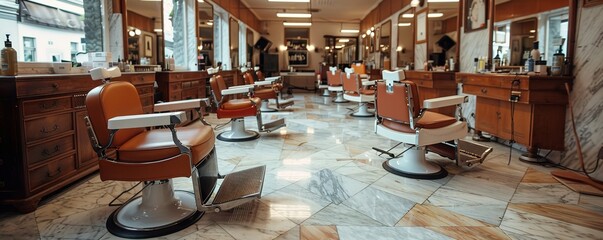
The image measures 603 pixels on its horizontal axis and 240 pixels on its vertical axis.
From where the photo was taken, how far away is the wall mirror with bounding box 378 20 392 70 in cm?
921

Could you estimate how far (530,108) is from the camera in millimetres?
3723

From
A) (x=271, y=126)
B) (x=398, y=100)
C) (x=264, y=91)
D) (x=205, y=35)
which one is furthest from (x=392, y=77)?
(x=205, y=35)

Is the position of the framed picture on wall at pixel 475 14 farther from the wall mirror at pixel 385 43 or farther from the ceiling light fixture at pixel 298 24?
the ceiling light fixture at pixel 298 24

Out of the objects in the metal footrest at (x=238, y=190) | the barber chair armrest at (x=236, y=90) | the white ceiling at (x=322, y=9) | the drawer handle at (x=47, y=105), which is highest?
the white ceiling at (x=322, y=9)

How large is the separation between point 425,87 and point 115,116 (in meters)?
5.24

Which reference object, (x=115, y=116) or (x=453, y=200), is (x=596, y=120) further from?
(x=115, y=116)

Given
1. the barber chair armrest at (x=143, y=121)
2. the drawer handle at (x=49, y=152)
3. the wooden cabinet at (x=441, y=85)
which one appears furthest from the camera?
the wooden cabinet at (x=441, y=85)

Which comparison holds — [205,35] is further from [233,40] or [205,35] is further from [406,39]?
[406,39]

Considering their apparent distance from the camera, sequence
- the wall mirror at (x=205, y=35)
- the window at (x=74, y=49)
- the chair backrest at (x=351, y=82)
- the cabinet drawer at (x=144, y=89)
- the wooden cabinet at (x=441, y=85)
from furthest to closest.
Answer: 1. the wall mirror at (x=205, y=35)
2. the chair backrest at (x=351, y=82)
3. the wooden cabinet at (x=441, y=85)
4. the cabinet drawer at (x=144, y=89)
5. the window at (x=74, y=49)

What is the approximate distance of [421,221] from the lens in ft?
7.73

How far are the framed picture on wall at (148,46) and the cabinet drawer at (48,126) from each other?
2465 millimetres

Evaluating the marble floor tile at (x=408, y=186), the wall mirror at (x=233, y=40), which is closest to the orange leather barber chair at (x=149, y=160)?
the marble floor tile at (x=408, y=186)

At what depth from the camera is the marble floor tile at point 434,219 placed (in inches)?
91.0

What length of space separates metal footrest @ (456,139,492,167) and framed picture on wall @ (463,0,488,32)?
194 cm
